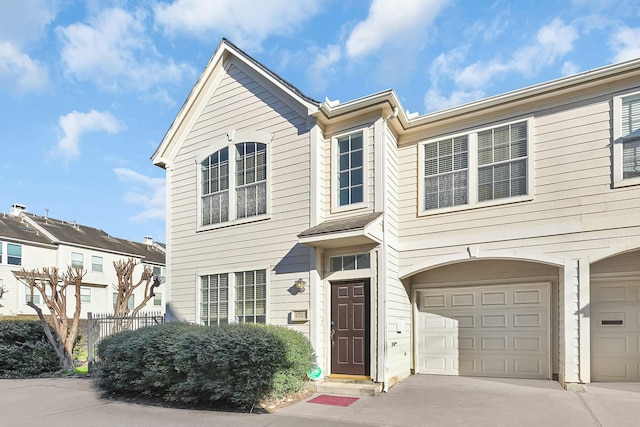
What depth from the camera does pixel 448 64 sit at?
10.3 metres

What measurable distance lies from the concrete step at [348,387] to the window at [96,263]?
2665 centimetres

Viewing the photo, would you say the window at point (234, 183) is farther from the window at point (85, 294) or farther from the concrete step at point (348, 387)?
the window at point (85, 294)

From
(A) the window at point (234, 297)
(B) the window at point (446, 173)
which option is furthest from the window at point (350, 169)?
(A) the window at point (234, 297)

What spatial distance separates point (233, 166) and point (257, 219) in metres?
1.54

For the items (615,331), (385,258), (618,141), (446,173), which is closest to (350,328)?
(385,258)

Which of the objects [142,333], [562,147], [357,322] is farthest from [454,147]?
[142,333]

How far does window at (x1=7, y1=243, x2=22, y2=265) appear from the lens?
25.3 meters

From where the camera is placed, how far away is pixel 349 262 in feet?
28.0

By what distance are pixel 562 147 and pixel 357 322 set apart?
493 cm

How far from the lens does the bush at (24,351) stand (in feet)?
36.9

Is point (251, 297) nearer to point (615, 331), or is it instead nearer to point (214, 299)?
point (214, 299)

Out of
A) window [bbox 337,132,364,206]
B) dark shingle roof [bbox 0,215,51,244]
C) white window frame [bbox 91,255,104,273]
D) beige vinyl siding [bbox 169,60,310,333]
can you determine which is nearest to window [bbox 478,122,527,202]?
window [bbox 337,132,364,206]

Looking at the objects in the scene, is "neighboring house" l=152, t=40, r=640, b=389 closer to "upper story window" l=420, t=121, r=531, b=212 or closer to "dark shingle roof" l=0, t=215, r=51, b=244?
"upper story window" l=420, t=121, r=531, b=212

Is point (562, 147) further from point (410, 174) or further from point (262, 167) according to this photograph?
point (262, 167)
